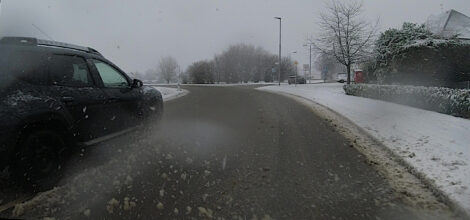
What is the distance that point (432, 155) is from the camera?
542 cm

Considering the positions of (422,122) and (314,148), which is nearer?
(314,148)

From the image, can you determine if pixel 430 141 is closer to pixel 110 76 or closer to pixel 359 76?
pixel 110 76

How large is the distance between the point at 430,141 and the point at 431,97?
5092 millimetres

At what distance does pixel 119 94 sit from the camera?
5383 millimetres

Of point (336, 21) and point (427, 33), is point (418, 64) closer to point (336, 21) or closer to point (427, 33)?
point (427, 33)

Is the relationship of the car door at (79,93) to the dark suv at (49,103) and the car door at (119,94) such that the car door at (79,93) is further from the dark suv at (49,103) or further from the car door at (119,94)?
the car door at (119,94)

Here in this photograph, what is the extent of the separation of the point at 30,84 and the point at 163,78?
66899 millimetres

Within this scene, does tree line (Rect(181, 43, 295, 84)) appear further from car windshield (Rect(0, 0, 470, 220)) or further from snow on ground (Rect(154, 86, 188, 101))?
car windshield (Rect(0, 0, 470, 220))

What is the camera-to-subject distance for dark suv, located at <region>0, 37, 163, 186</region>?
11.3ft

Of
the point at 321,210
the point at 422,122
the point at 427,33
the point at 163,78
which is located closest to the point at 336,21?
the point at 427,33

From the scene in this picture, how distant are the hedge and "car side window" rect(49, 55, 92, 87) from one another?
9.75m

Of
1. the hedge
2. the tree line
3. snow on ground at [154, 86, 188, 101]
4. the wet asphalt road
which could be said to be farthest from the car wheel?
the tree line

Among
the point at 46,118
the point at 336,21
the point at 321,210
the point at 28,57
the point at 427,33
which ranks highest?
the point at 336,21

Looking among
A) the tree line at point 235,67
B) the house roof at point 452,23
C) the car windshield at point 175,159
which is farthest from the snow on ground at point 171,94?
the tree line at point 235,67
